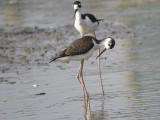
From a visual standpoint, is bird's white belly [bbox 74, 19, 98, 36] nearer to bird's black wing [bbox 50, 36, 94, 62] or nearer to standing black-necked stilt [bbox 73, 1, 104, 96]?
standing black-necked stilt [bbox 73, 1, 104, 96]

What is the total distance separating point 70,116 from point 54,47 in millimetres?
5009

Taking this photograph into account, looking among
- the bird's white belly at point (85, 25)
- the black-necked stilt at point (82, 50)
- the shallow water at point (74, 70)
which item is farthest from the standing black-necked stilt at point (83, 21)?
the black-necked stilt at point (82, 50)

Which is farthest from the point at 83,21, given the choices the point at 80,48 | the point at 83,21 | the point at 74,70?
the point at 80,48

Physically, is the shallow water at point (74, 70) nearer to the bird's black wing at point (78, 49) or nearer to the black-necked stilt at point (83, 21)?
the bird's black wing at point (78, 49)

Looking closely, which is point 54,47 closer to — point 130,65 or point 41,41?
point 41,41

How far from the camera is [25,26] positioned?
1400 centimetres

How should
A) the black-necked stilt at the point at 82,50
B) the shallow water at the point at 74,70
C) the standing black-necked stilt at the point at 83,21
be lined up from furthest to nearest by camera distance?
the standing black-necked stilt at the point at 83,21
the black-necked stilt at the point at 82,50
the shallow water at the point at 74,70

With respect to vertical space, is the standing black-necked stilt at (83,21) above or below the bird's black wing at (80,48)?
Result: above

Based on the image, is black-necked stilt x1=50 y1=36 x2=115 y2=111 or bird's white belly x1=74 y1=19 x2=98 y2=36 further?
bird's white belly x1=74 y1=19 x2=98 y2=36

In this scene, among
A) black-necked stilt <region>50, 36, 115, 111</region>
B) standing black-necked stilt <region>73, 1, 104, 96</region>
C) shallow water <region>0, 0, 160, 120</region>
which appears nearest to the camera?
shallow water <region>0, 0, 160, 120</region>

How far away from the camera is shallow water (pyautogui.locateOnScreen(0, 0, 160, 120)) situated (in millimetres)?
5942

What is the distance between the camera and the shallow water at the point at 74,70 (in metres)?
5.94

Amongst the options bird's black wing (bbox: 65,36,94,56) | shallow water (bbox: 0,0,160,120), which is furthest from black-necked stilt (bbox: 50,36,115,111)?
shallow water (bbox: 0,0,160,120)

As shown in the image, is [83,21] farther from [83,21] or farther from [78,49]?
[78,49]
